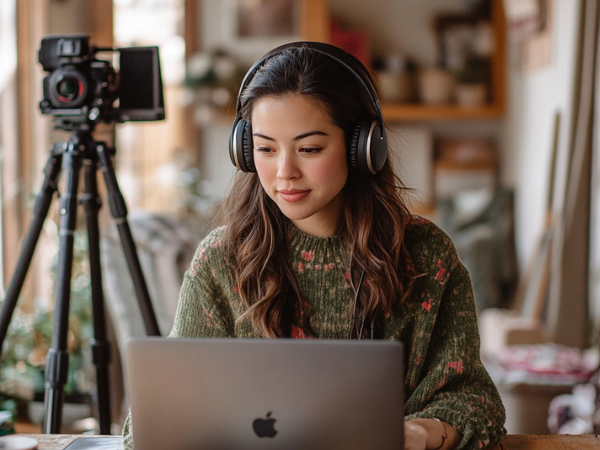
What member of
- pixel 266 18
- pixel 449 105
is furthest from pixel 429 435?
pixel 266 18

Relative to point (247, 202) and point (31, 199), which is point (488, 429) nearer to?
point (247, 202)

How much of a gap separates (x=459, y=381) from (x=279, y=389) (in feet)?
1.51

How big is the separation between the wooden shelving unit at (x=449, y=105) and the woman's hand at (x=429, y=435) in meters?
4.12

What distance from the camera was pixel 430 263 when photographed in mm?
1298

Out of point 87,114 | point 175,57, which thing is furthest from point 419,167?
point 87,114

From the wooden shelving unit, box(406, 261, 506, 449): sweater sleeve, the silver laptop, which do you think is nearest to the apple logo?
the silver laptop

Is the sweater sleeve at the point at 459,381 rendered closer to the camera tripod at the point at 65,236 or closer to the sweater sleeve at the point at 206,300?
the sweater sleeve at the point at 206,300

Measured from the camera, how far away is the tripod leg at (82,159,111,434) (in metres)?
1.74

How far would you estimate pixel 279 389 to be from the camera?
0.88 m

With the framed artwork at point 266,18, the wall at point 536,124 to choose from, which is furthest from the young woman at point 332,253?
the framed artwork at point 266,18

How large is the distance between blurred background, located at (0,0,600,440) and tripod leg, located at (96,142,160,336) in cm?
10

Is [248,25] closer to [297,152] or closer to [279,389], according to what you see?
[297,152]

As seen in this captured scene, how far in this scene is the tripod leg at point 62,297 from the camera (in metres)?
1.65

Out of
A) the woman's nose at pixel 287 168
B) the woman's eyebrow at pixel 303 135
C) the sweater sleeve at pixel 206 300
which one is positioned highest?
the woman's eyebrow at pixel 303 135
